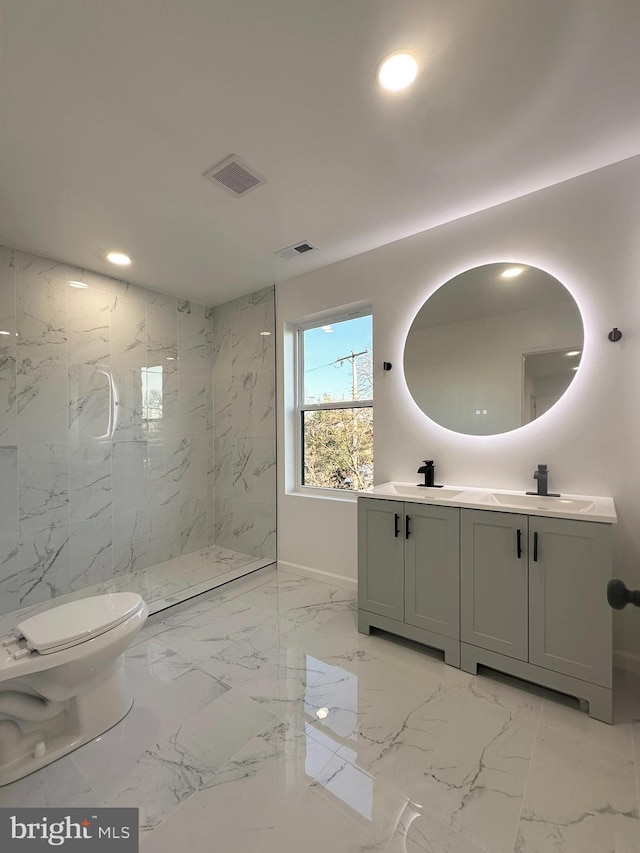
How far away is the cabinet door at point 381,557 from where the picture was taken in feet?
6.93

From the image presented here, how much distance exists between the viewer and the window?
291 centimetres

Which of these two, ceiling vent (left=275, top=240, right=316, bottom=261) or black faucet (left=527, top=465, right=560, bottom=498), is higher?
ceiling vent (left=275, top=240, right=316, bottom=261)

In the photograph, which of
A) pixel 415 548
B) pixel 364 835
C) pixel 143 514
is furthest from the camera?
pixel 143 514

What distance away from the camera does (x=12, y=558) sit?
250 cm

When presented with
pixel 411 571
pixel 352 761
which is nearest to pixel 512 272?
pixel 411 571

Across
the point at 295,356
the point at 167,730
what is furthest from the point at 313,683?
the point at 295,356

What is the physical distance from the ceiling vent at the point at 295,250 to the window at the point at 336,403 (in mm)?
599

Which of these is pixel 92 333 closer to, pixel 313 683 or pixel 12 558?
pixel 12 558

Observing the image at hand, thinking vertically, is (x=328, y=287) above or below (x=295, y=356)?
above

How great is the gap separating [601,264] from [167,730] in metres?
2.99

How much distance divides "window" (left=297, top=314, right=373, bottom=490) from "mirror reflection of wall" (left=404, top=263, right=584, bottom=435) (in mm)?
496

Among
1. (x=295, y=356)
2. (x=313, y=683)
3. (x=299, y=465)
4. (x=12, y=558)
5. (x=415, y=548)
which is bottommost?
(x=313, y=683)

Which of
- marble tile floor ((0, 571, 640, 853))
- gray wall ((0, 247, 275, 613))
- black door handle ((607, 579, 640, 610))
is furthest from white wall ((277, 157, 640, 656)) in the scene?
gray wall ((0, 247, 275, 613))

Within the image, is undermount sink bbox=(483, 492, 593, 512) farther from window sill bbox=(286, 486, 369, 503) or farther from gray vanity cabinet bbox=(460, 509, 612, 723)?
window sill bbox=(286, 486, 369, 503)
